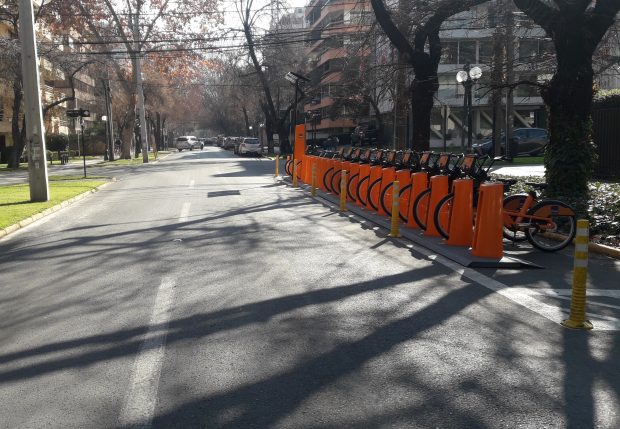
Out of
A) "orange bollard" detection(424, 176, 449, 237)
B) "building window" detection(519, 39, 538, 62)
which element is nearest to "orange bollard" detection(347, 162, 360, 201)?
"orange bollard" detection(424, 176, 449, 237)

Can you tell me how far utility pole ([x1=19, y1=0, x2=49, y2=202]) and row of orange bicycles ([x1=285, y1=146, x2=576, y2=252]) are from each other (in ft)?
26.8

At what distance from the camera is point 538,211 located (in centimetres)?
962

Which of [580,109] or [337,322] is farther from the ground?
[580,109]

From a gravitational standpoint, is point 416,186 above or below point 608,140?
below

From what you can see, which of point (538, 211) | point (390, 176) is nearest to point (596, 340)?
point (538, 211)

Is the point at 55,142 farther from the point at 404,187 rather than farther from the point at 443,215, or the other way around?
the point at 443,215

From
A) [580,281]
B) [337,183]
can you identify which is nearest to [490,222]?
[580,281]

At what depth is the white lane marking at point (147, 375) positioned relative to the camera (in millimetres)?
4055

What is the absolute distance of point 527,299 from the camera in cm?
689

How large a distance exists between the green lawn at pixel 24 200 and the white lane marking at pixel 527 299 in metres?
8.92

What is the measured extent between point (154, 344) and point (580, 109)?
10.3m

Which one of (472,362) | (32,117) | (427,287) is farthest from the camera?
(32,117)

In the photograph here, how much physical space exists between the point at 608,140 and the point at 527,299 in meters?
14.7

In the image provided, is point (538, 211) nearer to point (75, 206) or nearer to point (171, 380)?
point (171, 380)
